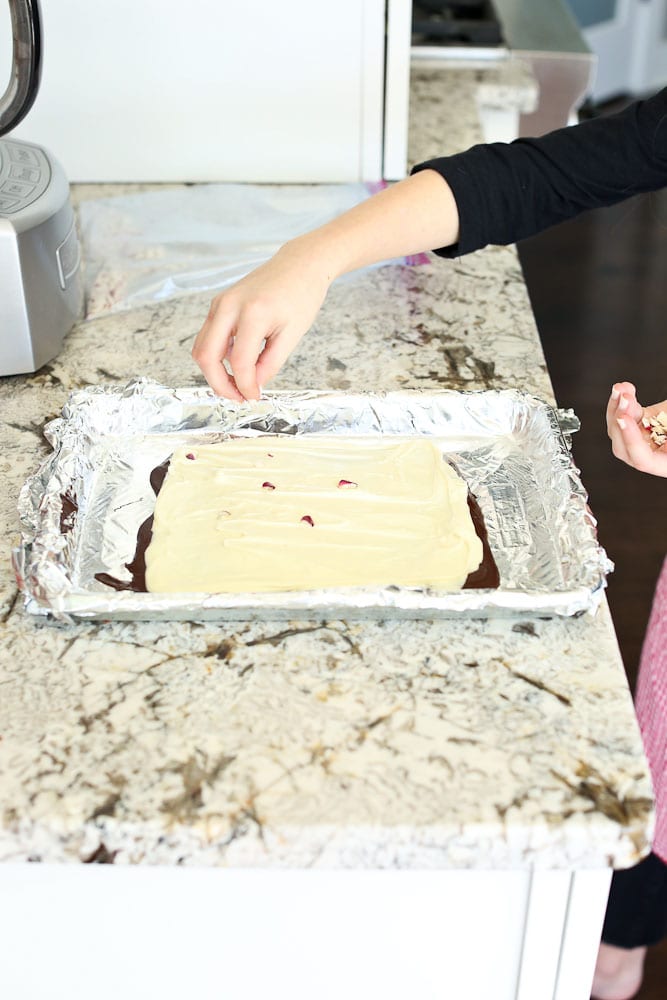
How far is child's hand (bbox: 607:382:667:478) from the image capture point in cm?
88

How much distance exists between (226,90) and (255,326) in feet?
2.51

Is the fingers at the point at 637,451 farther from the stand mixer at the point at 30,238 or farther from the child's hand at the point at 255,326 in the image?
the stand mixer at the point at 30,238

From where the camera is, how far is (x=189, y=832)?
657 mm

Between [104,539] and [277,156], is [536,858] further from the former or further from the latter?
[277,156]

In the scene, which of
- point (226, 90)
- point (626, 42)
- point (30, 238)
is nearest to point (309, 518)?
point (30, 238)

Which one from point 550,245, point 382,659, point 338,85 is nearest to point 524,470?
point 382,659

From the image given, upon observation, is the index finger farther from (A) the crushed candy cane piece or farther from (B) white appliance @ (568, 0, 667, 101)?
(B) white appliance @ (568, 0, 667, 101)

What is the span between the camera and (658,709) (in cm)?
113

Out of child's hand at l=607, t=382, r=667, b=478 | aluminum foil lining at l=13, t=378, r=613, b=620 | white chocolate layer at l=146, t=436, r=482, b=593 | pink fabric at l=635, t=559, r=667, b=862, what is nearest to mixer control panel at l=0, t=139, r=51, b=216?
aluminum foil lining at l=13, t=378, r=613, b=620

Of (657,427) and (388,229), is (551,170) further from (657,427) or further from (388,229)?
(657,427)

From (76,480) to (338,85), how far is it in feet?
2.73

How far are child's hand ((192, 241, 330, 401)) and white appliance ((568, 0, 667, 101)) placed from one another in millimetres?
3837

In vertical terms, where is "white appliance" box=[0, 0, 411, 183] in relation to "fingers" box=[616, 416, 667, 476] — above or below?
above

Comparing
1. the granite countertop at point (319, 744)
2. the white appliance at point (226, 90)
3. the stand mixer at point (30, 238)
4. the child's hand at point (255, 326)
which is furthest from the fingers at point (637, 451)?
the white appliance at point (226, 90)
